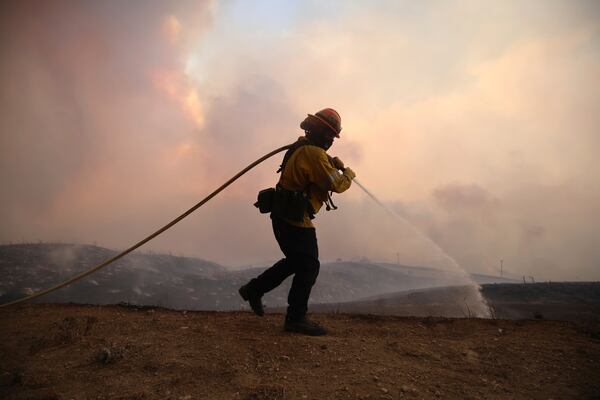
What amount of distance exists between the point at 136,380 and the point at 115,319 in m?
2.31

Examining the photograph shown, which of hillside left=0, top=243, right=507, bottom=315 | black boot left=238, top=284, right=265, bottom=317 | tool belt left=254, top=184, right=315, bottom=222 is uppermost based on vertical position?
tool belt left=254, top=184, right=315, bottom=222

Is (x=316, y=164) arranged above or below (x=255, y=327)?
above

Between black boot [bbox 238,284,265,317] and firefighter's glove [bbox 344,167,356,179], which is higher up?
firefighter's glove [bbox 344,167,356,179]

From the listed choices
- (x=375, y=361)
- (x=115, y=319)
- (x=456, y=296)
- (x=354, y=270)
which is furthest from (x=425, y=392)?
(x=354, y=270)

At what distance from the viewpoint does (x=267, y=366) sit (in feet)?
10.5

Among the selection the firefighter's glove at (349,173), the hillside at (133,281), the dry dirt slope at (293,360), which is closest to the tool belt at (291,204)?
the firefighter's glove at (349,173)

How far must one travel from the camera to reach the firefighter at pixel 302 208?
4160 mm

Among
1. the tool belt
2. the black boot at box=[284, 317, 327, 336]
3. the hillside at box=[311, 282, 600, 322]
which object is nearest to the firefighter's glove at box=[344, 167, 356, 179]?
the tool belt

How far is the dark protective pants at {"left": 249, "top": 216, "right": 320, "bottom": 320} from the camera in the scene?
4184 millimetres

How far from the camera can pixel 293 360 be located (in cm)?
333

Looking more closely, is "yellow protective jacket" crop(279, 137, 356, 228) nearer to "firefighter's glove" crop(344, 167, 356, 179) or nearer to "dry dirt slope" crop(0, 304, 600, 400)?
"firefighter's glove" crop(344, 167, 356, 179)

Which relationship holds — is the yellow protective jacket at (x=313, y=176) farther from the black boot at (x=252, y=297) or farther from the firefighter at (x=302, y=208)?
the black boot at (x=252, y=297)

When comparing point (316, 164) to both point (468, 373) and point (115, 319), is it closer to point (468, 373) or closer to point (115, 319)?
point (468, 373)

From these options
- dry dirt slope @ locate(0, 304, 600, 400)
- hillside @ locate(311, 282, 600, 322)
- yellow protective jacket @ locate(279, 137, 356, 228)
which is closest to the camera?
dry dirt slope @ locate(0, 304, 600, 400)
